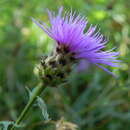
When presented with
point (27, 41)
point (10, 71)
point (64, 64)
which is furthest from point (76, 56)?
point (27, 41)

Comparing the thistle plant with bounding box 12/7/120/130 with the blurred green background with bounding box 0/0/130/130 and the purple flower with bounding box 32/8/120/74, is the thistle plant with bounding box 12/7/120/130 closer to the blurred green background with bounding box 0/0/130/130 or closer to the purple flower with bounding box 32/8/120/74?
the purple flower with bounding box 32/8/120/74

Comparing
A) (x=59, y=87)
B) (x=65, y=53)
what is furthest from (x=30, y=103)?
(x=59, y=87)

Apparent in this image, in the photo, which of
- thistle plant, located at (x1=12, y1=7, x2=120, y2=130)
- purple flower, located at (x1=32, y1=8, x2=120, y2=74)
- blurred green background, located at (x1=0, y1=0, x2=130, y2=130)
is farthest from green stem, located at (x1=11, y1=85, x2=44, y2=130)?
blurred green background, located at (x1=0, y1=0, x2=130, y2=130)

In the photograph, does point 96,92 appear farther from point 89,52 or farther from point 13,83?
point 89,52

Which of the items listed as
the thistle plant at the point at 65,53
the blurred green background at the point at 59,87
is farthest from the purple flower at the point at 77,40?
the blurred green background at the point at 59,87

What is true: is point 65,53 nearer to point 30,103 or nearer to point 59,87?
point 30,103

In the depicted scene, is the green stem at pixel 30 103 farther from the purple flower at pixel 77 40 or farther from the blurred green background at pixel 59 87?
the blurred green background at pixel 59 87
